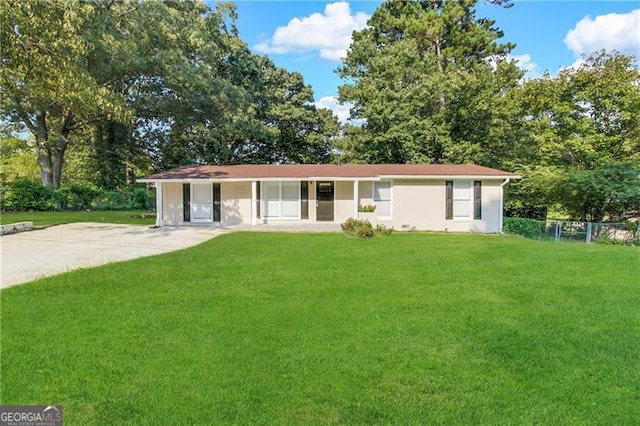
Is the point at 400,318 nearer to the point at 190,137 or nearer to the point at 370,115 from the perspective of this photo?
the point at 370,115

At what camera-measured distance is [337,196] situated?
17.8 m

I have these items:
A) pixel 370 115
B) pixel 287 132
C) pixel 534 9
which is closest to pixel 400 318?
pixel 534 9

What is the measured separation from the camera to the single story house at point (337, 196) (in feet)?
54.5

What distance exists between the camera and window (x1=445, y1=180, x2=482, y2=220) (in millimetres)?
16609

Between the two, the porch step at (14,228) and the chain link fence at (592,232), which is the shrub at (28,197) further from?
the chain link fence at (592,232)

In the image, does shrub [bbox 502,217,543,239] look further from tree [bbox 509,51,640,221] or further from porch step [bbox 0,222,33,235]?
porch step [bbox 0,222,33,235]

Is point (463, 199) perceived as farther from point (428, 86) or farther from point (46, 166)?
point (46, 166)

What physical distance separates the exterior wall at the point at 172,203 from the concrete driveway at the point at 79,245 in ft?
5.32

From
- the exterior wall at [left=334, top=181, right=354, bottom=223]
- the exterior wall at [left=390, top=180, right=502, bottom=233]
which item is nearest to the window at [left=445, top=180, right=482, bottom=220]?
the exterior wall at [left=390, top=180, right=502, bottom=233]

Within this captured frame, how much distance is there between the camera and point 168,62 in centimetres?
2244

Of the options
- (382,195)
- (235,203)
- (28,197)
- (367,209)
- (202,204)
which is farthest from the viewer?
(28,197)

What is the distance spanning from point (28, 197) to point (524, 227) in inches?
916

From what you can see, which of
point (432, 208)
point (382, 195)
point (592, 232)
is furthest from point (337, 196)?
A: point (592, 232)

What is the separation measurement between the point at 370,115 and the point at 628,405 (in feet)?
73.8
